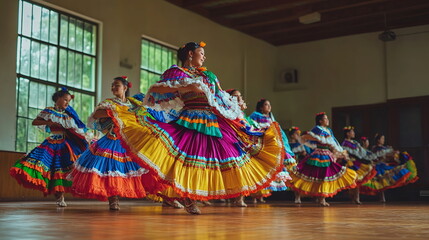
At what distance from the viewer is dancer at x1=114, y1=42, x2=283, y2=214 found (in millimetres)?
3906

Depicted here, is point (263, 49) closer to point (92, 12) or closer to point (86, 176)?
point (92, 12)

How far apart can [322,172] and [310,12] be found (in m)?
5.49

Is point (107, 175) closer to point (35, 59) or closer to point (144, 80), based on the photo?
point (35, 59)

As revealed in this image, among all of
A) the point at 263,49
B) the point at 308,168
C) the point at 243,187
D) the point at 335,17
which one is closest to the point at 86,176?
the point at 243,187

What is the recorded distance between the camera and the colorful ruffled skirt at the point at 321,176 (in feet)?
23.7

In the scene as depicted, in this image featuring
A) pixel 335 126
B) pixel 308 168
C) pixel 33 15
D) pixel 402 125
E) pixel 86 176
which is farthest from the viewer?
pixel 335 126

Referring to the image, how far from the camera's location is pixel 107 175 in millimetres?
4727

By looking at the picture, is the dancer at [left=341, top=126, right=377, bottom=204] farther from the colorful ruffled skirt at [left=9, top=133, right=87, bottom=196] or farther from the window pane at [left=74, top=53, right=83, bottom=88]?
the window pane at [left=74, top=53, right=83, bottom=88]

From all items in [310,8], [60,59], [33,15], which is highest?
[310,8]

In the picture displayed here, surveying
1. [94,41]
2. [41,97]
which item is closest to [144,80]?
[94,41]

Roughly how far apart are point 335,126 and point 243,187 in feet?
33.2

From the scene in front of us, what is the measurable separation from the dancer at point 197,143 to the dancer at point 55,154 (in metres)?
1.66

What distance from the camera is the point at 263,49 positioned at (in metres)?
14.5

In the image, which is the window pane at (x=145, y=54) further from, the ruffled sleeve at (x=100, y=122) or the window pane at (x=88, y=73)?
the ruffled sleeve at (x=100, y=122)
